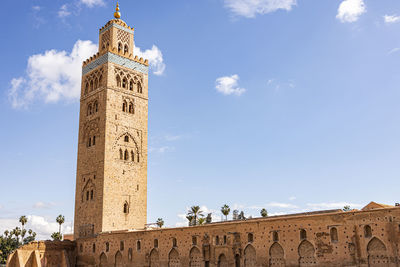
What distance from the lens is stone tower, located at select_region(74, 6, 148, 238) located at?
29891mm

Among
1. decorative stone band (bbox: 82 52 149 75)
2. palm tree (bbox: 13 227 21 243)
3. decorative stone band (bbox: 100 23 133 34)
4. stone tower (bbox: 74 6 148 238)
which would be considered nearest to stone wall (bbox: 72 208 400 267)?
stone tower (bbox: 74 6 148 238)

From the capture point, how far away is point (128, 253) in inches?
1029

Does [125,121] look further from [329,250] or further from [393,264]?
[393,264]

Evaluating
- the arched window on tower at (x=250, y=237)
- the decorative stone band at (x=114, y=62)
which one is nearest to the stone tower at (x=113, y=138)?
the decorative stone band at (x=114, y=62)

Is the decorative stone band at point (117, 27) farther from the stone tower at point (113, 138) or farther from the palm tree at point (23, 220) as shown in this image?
the palm tree at point (23, 220)

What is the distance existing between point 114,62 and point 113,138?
21.1ft

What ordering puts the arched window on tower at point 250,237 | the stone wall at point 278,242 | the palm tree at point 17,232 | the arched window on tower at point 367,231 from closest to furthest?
1. the stone wall at point 278,242
2. the arched window on tower at point 367,231
3. the arched window on tower at point 250,237
4. the palm tree at point 17,232

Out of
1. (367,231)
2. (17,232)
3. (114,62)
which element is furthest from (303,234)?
(17,232)

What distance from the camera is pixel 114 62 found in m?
32.6

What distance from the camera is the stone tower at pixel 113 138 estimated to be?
98.1 feet

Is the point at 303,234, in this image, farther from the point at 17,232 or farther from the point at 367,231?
the point at 17,232

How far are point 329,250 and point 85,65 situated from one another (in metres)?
26.1

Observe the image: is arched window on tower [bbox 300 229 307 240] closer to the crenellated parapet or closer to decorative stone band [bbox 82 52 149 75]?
decorative stone band [bbox 82 52 149 75]

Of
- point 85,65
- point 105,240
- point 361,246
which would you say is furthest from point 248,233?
point 85,65
